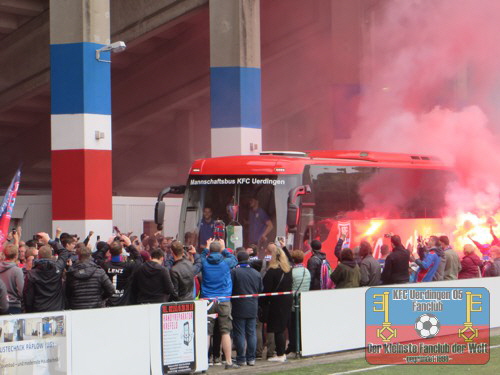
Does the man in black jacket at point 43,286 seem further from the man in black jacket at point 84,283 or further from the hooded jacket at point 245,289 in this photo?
the hooded jacket at point 245,289

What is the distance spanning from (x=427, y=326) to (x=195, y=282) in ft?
13.5

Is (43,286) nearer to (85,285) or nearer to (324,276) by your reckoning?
(85,285)

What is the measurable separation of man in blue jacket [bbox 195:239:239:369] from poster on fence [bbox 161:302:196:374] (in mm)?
684

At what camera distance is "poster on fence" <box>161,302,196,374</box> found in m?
12.7

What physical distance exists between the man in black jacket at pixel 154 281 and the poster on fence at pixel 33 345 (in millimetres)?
1835

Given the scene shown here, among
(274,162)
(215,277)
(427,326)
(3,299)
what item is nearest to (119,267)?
(215,277)

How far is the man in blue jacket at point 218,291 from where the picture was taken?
13727 millimetres

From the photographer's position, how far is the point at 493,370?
12859 millimetres

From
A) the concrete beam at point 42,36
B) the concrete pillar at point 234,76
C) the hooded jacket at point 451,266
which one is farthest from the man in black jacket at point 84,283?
the concrete beam at point 42,36

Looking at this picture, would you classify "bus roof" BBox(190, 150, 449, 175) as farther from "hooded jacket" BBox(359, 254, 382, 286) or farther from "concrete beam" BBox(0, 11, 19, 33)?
"concrete beam" BBox(0, 11, 19, 33)

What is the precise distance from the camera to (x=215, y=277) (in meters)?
13.8

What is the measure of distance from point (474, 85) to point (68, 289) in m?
21.9

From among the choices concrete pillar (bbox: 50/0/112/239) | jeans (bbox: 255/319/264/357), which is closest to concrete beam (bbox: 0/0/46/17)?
concrete pillar (bbox: 50/0/112/239)

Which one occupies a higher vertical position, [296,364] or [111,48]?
[111,48]
